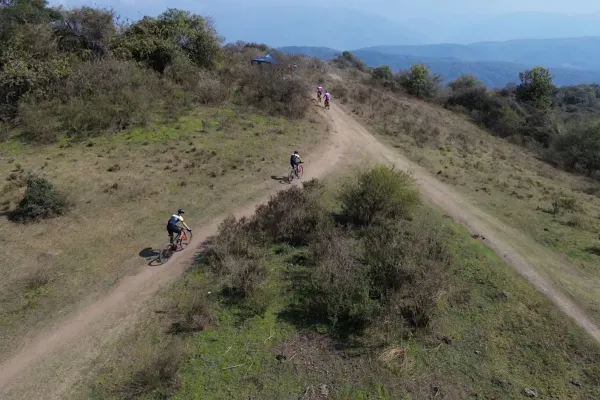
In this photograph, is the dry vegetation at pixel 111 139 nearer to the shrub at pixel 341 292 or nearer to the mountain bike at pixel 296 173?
the mountain bike at pixel 296 173

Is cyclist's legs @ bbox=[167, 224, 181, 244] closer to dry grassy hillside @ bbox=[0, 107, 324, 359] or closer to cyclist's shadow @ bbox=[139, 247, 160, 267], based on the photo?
cyclist's shadow @ bbox=[139, 247, 160, 267]

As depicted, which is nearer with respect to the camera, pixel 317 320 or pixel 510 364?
pixel 510 364

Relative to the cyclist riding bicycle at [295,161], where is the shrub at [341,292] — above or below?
below

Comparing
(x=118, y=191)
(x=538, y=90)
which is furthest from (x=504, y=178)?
(x=538, y=90)

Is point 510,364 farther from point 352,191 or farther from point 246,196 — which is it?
point 246,196

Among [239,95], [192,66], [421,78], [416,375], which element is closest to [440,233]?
[416,375]

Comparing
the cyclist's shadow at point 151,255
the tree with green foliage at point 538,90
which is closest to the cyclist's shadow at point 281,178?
the cyclist's shadow at point 151,255
